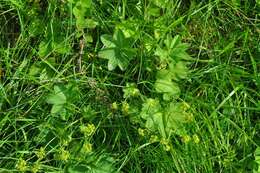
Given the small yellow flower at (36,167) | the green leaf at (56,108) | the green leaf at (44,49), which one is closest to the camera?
the small yellow flower at (36,167)

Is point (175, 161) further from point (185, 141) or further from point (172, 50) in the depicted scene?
point (172, 50)

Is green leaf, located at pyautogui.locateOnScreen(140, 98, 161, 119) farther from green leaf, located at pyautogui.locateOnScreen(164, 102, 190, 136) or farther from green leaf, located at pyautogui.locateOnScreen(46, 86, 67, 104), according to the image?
green leaf, located at pyautogui.locateOnScreen(46, 86, 67, 104)

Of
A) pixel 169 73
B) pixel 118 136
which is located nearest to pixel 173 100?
pixel 169 73

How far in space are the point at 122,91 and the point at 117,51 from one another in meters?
0.17

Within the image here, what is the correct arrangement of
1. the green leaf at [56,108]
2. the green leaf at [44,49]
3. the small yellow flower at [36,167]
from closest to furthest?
the small yellow flower at [36,167] < the green leaf at [56,108] < the green leaf at [44,49]

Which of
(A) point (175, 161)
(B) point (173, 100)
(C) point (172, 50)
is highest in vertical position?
(C) point (172, 50)

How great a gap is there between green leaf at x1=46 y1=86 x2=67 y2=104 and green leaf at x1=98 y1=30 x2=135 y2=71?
0.22m

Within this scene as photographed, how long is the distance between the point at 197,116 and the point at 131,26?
0.46 m

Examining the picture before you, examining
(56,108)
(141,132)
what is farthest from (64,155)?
(141,132)

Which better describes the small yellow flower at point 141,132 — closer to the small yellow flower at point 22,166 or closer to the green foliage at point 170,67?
the green foliage at point 170,67

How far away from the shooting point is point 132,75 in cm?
252

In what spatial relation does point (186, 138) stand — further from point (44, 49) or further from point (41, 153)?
point (44, 49)

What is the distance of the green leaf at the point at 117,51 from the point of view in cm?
245

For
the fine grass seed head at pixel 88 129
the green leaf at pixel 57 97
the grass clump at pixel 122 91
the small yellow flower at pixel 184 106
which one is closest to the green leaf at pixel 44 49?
the grass clump at pixel 122 91
